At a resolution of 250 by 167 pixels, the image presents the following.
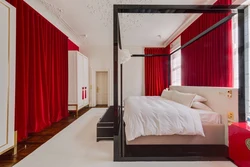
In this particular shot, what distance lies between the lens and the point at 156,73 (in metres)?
5.91

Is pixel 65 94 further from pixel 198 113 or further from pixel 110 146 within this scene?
pixel 198 113

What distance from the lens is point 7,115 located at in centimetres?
210

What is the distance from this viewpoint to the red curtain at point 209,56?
2867mm

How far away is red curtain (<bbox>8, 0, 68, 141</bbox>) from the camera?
2.84 meters

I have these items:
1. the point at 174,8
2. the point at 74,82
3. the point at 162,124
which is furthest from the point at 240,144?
the point at 74,82

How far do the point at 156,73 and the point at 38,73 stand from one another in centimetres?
401

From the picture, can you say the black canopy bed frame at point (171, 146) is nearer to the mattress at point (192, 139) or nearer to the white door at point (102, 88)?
the mattress at point (192, 139)

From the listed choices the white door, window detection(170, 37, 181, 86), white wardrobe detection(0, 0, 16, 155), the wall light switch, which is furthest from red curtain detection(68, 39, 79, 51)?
the wall light switch

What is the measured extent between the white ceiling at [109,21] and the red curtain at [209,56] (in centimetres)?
47

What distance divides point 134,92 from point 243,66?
15.1 feet

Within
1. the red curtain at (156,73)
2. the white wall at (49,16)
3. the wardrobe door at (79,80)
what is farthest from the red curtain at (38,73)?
the red curtain at (156,73)

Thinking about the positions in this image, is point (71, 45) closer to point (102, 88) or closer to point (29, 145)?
point (102, 88)

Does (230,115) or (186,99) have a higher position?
(186,99)

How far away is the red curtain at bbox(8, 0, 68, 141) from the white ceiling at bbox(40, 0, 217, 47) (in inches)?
25.1
